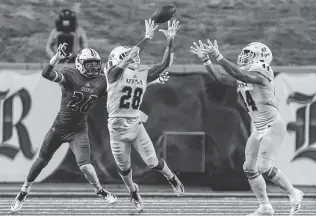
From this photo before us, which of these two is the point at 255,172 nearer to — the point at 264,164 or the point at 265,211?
the point at 264,164

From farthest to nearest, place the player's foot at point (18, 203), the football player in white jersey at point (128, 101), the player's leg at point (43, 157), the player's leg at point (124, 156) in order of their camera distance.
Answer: the player's leg at point (43, 157), the player's foot at point (18, 203), the player's leg at point (124, 156), the football player in white jersey at point (128, 101)

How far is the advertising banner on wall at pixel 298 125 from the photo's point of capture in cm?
1058

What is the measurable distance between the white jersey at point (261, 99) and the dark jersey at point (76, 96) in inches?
68.9

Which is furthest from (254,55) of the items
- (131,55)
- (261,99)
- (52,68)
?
(52,68)

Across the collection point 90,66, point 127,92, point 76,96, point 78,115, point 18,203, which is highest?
point 90,66

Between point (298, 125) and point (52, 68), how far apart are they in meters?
3.58

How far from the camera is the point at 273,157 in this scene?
8578 millimetres

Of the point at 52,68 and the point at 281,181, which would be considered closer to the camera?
the point at 281,181

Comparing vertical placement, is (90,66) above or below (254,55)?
Answer: below

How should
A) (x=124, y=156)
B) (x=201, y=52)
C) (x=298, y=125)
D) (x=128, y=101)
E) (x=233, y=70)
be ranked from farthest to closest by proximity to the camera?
(x=298, y=125)
(x=124, y=156)
(x=128, y=101)
(x=201, y=52)
(x=233, y=70)

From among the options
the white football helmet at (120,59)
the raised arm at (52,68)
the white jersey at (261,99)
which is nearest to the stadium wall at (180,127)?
the raised arm at (52,68)

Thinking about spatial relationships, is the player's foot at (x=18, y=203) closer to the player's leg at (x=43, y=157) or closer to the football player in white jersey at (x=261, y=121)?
the player's leg at (x=43, y=157)

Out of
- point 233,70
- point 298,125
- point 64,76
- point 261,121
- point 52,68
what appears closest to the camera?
point 233,70

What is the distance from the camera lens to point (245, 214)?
29.7 feet
